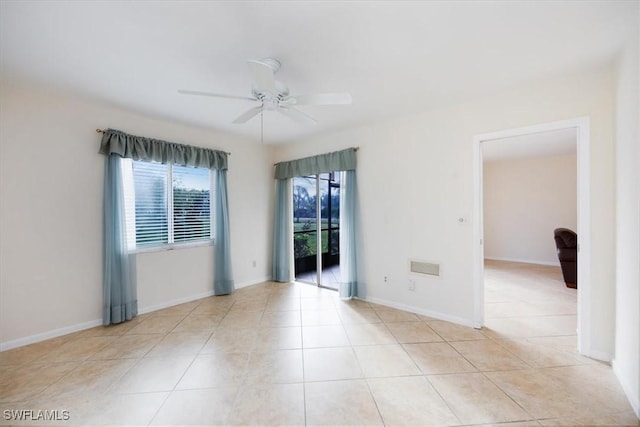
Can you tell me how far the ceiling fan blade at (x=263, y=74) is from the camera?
64.0 inches

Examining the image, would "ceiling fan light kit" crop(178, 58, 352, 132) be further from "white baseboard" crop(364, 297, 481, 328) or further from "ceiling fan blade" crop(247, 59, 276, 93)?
"white baseboard" crop(364, 297, 481, 328)

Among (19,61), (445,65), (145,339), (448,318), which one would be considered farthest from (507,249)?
(19,61)

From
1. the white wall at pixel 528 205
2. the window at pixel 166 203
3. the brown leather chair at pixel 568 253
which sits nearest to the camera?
the window at pixel 166 203

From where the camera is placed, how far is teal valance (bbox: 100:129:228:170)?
2.94m

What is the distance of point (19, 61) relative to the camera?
2.05m

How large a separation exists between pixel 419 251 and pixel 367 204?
3.11 ft

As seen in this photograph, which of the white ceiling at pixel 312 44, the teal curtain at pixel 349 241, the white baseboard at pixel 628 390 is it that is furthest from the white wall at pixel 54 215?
the white baseboard at pixel 628 390

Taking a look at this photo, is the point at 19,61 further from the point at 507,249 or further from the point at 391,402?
the point at 507,249

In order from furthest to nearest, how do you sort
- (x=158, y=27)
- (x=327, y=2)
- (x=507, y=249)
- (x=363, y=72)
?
(x=507, y=249), (x=363, y=72), (x=158, y=27), (x=327, y=2)

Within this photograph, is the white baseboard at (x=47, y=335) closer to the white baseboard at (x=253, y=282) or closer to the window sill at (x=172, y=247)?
the window sill at (x=172, y=247)

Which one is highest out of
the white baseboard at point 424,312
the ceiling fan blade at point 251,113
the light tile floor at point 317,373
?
the ceiling fan blade at point 251,113

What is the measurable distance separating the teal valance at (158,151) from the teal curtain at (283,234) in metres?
1.11

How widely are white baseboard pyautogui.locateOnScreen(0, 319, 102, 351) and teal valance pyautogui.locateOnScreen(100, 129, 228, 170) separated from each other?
1.94 m

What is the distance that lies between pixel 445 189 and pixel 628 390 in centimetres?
206
